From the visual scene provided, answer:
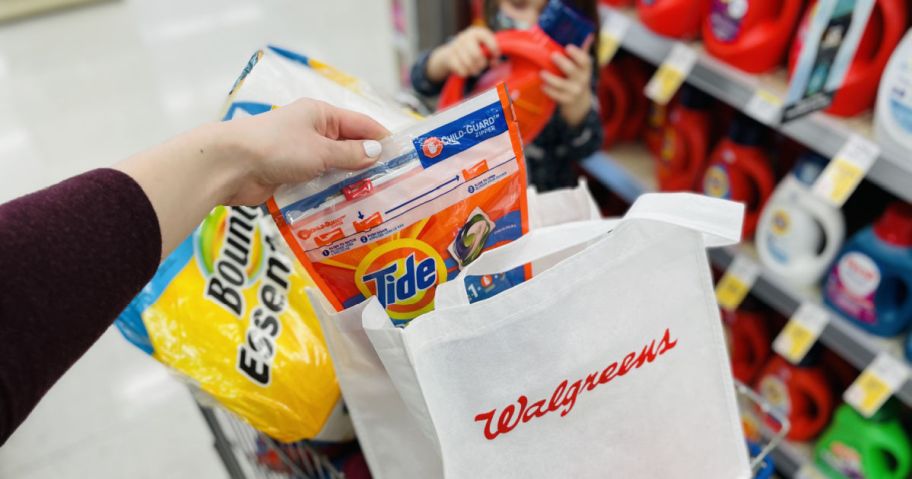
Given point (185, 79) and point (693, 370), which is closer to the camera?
point (693, 370)

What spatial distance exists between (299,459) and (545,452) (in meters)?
0.43

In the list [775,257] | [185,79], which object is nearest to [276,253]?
[775,257]

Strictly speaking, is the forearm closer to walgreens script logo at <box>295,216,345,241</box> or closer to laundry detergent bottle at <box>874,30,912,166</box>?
walgreens script logo at <box>295,216,345,241</box>

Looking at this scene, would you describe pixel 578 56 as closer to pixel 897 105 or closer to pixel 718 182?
pixel 897 105

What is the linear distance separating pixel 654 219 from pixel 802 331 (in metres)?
1.01

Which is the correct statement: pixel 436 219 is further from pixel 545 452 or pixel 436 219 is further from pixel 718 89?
pixel 718 89

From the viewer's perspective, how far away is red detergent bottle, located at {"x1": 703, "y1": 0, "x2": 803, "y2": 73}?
137cm

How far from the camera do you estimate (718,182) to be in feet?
5.38

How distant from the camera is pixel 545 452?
0.69 m

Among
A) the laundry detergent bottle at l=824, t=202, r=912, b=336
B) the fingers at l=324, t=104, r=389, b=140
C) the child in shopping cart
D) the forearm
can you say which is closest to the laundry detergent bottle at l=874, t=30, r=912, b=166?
the laundry detergent bottle at l=824, t=202, r=912, b=336

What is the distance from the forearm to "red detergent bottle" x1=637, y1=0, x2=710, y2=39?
1.17 metres

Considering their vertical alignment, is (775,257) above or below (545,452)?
below

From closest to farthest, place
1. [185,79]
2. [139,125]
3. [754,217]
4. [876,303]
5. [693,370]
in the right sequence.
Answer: [693,370] < [876,303] < [754,217] < [139,125] < [185,79]

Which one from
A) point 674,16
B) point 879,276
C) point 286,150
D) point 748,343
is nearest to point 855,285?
point 879,276
